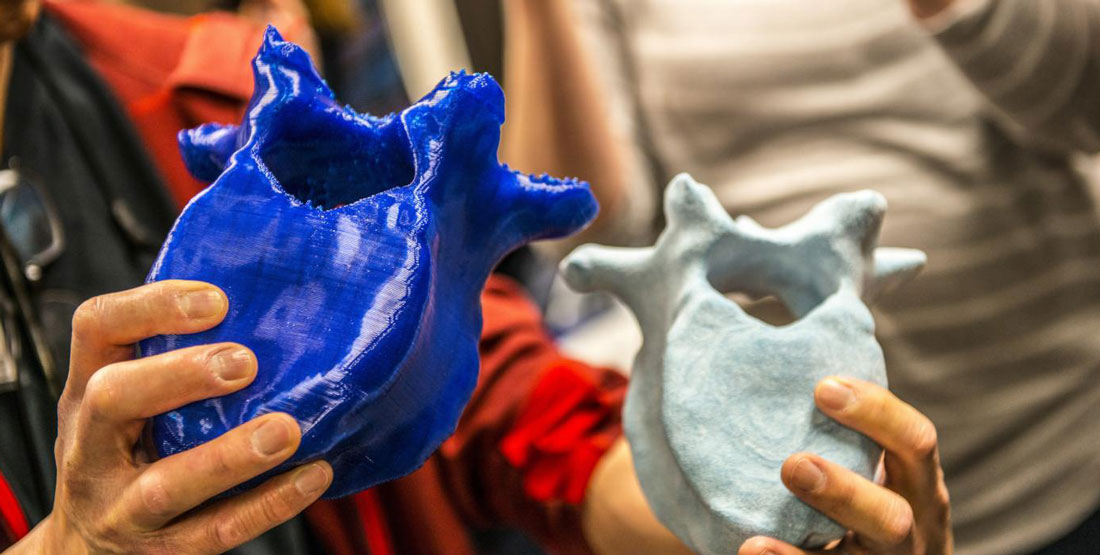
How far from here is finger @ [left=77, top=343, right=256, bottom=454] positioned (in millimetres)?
344

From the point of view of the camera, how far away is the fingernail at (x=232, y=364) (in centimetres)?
35

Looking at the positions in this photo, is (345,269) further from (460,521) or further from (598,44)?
(598,44)

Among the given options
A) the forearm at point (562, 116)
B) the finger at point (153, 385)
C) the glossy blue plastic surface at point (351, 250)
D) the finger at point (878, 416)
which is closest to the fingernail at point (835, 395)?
the finger at point (878, 416)

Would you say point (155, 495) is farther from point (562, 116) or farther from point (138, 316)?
point (562, 116)

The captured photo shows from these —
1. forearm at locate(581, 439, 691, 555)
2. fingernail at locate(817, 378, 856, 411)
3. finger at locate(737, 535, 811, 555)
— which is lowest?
forearm at locate(581, 439, 691, 555)

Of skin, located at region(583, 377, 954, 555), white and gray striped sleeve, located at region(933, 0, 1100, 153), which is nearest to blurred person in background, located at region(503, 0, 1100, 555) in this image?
white and gray striped sleeve, located at region(933, 0, 1100, 153)

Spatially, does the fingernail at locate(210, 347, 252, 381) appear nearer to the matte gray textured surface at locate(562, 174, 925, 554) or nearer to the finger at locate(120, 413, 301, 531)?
the finger at locate(120, 413, 301, 531)

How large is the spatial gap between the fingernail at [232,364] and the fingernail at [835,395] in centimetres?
25

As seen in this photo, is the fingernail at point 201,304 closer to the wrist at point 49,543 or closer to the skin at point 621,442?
the wrist at point 49,543

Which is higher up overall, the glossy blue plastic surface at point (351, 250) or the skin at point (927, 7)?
the skin at point (927, 7)

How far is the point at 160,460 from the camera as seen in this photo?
36cm

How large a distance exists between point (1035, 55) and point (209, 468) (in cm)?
55

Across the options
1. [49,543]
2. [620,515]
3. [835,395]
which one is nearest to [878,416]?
[835,395]

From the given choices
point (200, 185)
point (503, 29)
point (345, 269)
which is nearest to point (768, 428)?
point (345, 269)
